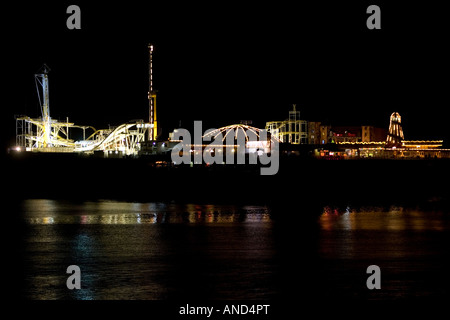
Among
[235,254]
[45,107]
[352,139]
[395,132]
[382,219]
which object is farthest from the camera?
[352,139]

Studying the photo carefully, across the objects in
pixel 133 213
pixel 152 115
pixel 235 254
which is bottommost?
pixel 235 254

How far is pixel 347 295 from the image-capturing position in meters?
8.07

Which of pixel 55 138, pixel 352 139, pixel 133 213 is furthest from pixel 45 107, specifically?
pixel 352 139

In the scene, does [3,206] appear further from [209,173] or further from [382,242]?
[209,173]

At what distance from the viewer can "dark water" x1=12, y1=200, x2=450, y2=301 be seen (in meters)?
8.24

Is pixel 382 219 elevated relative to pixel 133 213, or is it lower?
lower

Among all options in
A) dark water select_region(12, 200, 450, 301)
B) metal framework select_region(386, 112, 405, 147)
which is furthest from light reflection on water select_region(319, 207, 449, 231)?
metal framework select_region(386, 112, 405, 147)

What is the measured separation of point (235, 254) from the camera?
35.3 ft

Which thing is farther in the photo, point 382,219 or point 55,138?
point 55,138

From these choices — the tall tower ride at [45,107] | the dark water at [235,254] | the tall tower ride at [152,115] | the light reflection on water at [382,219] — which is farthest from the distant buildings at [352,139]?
the dark water at [235,254]

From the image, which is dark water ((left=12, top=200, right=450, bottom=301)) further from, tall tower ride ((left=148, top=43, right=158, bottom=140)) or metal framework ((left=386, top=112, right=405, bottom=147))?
metal framework ((left=386, top=112, right=405, bottom=147))

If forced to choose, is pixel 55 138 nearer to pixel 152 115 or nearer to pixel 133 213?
pixel 152 115
